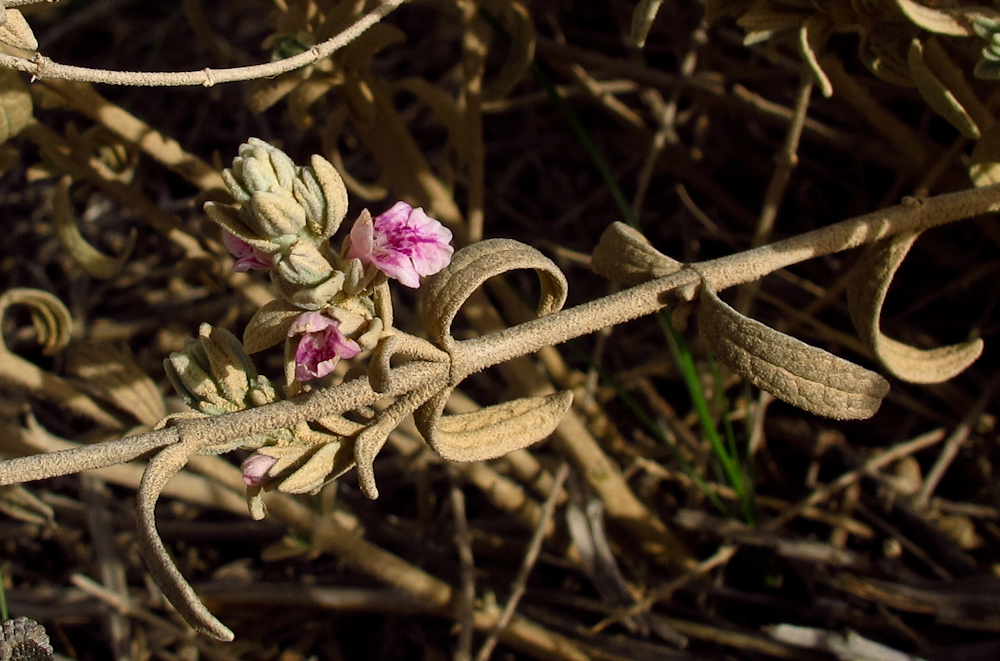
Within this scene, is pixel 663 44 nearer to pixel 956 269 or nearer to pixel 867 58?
pixel 956 269

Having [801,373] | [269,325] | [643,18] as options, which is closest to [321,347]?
[269,325]

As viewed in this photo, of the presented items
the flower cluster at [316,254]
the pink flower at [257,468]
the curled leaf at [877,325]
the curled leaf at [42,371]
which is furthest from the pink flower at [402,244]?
the curled leaf at [42,371]

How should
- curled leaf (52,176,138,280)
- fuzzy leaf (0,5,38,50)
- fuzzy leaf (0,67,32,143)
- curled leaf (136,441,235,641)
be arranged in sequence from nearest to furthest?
1. curled leaf (136,441,235,641)
2. fuzzy leaf (0,5,38,50)
3. fuzzy leaf (0,67,32,143)
4. curled leaf (52,176,138,280)

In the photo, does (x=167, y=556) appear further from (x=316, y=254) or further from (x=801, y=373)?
(x=801, y=373)

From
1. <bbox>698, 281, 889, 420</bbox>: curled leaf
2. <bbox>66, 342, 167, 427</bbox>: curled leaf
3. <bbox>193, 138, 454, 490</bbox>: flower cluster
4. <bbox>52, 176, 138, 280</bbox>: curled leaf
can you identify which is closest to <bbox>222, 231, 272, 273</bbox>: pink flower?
<bbox>193, 138, 454, 490</bbox>: flower cluster

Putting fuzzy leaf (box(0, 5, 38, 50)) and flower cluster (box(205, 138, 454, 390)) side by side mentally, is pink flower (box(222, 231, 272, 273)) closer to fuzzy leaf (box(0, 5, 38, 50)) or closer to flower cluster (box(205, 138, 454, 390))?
flower cluster (box(205, 138, 454, 390))

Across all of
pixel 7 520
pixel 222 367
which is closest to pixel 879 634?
pixel 222 367
